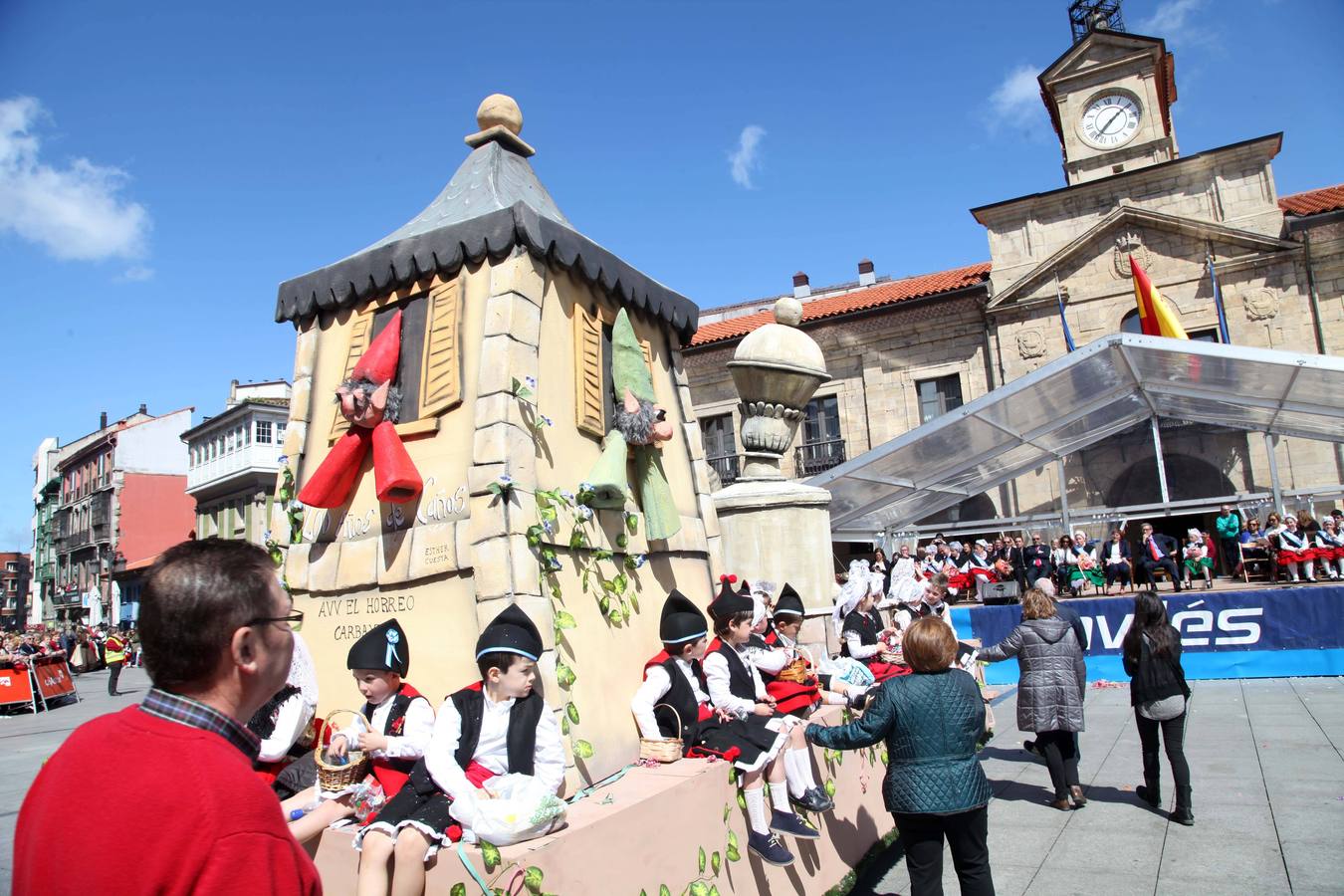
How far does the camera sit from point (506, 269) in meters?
5.26

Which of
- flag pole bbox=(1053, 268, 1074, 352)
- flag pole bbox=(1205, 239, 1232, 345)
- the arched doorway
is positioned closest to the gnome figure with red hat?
the arched doorway

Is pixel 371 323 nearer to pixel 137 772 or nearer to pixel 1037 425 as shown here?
pixel 137 772

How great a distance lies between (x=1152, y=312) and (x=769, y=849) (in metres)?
19.8

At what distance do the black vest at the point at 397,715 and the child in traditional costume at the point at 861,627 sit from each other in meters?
4.07

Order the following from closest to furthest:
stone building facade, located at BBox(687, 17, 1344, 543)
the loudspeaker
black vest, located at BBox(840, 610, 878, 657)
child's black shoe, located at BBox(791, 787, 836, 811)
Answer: child's black shoe, located at BBox(791, 787, 836, 811) < black vest, located at BBox(840, 610, 878, 657) < the loudspeaker < stone building facade, located at BBox(687, 17, 1344, 543)

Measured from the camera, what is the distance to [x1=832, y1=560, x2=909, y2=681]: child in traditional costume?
6.93m

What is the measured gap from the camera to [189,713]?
160 cm

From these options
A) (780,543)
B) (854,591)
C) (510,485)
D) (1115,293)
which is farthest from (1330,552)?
(510,485)

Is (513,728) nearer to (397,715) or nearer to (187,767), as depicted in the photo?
(397,715)

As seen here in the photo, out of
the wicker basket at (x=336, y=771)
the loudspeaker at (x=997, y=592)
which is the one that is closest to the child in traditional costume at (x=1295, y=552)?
the loudspeaker at (x=997, y=592)

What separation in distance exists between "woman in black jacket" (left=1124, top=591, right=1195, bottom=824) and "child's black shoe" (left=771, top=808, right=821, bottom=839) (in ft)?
10.4

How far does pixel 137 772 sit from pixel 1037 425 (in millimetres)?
17737

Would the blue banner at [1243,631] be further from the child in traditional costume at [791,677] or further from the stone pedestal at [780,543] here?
the child in traditional costume at [791,677]

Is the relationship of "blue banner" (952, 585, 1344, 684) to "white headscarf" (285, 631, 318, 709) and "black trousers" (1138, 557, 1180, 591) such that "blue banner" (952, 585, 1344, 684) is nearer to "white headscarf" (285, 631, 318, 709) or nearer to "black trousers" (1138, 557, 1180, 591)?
"black trousers" (1138, 557, 1180, 591)
